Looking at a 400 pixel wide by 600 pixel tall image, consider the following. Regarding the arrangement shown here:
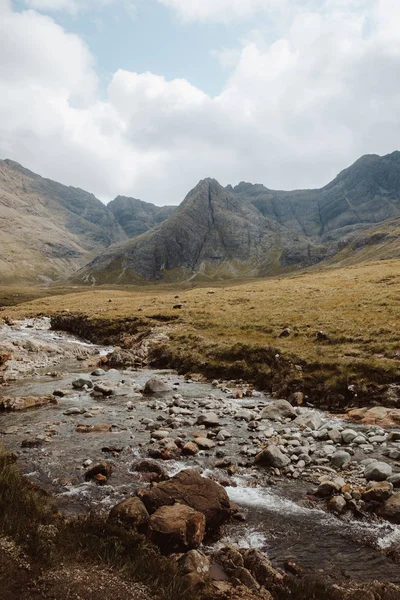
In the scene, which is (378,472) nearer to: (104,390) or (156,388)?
(156,388)

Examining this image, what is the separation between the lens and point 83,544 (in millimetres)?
8016

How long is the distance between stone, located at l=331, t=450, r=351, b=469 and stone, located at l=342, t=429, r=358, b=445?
1.88 m

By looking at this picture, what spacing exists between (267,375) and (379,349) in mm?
8413

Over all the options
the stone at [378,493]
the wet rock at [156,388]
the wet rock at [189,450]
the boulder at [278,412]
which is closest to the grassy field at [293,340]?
the boulder at [278,412]

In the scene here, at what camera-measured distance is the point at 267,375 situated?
2781cm

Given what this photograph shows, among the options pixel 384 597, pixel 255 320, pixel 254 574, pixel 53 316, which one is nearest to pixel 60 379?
pixel 255 320

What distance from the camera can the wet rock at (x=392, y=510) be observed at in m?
10.9

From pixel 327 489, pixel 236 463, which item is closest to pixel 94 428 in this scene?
pixel 236 463

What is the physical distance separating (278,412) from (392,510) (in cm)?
965

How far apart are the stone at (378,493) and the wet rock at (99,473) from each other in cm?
893

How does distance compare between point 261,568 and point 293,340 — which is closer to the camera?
point 261,568

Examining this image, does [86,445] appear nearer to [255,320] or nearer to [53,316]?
[255,320]

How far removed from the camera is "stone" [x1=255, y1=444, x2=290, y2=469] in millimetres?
14383

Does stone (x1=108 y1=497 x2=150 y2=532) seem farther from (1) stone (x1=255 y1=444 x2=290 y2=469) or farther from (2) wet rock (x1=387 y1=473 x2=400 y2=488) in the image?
(2) wet rock (x1=387 y1=473 x2=400 y2=488)
